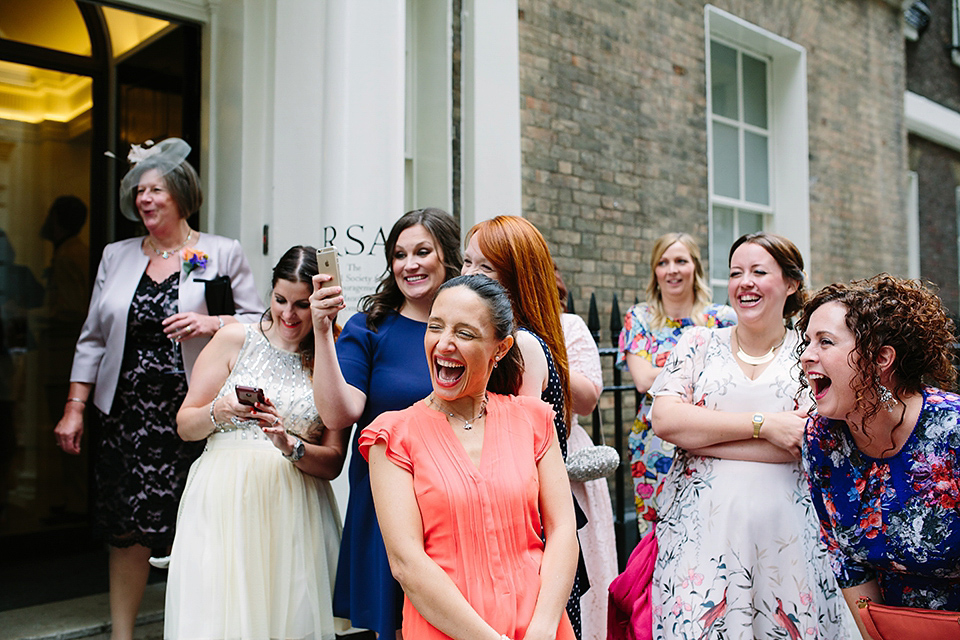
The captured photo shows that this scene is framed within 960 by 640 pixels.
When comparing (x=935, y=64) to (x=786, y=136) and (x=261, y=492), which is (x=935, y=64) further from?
(x=261, y=492)

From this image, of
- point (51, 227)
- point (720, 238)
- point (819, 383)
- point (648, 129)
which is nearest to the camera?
point (819, 383)

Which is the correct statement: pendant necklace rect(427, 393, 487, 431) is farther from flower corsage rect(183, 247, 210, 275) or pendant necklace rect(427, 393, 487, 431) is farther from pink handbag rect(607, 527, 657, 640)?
flower corsage rect(183, 247, 210, 275)

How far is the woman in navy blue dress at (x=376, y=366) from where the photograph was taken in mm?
2436

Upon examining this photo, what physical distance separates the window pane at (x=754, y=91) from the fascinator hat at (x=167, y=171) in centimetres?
590

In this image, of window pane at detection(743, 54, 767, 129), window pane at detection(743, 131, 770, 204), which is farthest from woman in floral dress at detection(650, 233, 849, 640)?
window pane at detection(743, 54, 767, 129)

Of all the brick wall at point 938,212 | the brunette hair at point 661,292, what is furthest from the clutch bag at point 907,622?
the brick wall at point 938,212

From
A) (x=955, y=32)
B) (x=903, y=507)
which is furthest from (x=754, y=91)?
(x=903, y=507)

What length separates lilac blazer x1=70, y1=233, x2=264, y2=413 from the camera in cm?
336

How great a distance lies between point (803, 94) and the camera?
25.7 feet

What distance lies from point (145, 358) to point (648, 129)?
14.8ft

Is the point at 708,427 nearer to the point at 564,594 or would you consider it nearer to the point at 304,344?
the point at 564,594

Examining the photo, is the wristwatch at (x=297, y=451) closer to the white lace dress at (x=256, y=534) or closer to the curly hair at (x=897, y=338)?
the white lace dress at (x=256, y=534)

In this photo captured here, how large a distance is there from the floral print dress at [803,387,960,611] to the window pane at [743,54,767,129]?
20.3ft

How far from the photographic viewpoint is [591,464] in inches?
107
